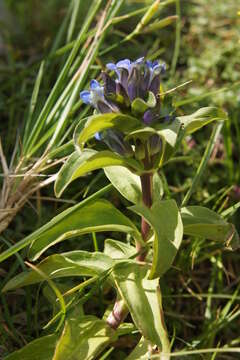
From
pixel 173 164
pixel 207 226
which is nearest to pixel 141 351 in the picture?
pixel 207 226

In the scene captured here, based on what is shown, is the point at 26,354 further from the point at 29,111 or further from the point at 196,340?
the point at 29,111

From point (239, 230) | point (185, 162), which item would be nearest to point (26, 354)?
point (239, 230)

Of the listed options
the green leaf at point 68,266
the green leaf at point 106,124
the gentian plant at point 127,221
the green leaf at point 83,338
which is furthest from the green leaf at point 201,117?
the green leaf at point 83,338

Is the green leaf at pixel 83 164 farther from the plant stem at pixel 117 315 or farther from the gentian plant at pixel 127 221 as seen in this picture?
the plant stem at pixel 117 315

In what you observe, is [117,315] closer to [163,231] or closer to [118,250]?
[118,250]

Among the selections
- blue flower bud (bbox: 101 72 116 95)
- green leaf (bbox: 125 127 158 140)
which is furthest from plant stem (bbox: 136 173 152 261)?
blue flower bud (bbox: 101 72 116 95)
